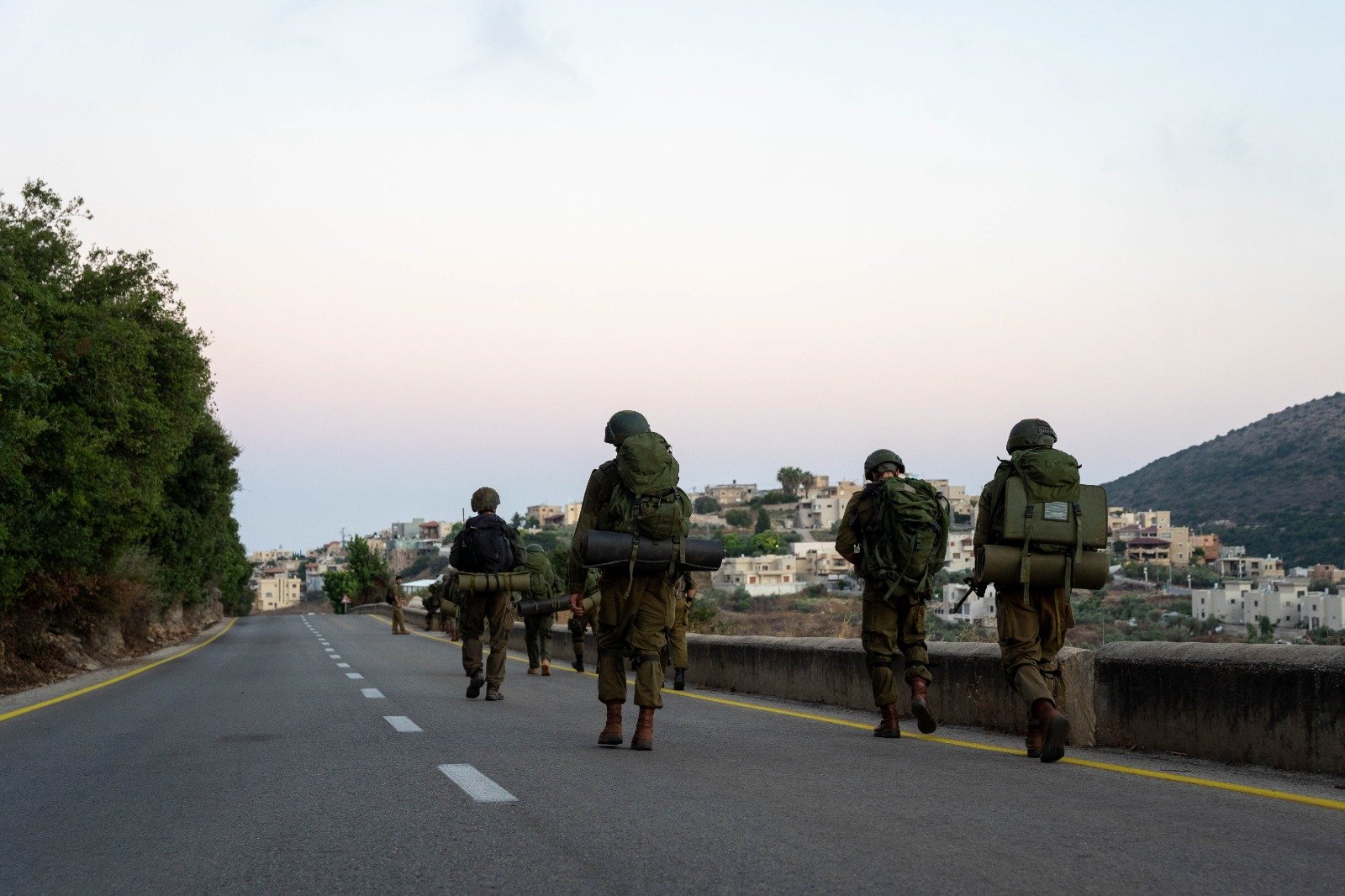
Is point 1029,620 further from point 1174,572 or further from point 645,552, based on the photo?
point 1174,572

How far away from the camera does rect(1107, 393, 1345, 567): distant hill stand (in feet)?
404

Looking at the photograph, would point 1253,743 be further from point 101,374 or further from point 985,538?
point 101,374

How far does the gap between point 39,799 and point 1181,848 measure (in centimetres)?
599

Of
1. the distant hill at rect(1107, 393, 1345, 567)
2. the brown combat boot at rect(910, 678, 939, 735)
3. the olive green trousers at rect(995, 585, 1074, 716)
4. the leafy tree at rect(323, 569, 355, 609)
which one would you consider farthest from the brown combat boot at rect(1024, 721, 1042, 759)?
the leafy tree at rect(323, 569, 355, 609)

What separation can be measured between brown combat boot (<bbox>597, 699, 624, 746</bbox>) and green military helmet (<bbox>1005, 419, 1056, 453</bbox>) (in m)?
3.28

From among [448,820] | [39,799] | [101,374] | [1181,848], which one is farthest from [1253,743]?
[101,374]

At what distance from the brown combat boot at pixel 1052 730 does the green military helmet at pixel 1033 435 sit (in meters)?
1.67

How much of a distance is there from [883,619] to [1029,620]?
1865 mm

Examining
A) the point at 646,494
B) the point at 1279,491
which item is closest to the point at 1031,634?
the point at 646,494

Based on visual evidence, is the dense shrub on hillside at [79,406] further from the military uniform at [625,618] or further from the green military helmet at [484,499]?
the military uniform at [625,618]

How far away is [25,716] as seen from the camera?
15.2 meters

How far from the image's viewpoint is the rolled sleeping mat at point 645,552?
9.26 meters

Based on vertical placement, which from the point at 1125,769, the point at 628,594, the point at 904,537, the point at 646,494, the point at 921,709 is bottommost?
the point at 1125,769

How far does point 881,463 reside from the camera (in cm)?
1093
